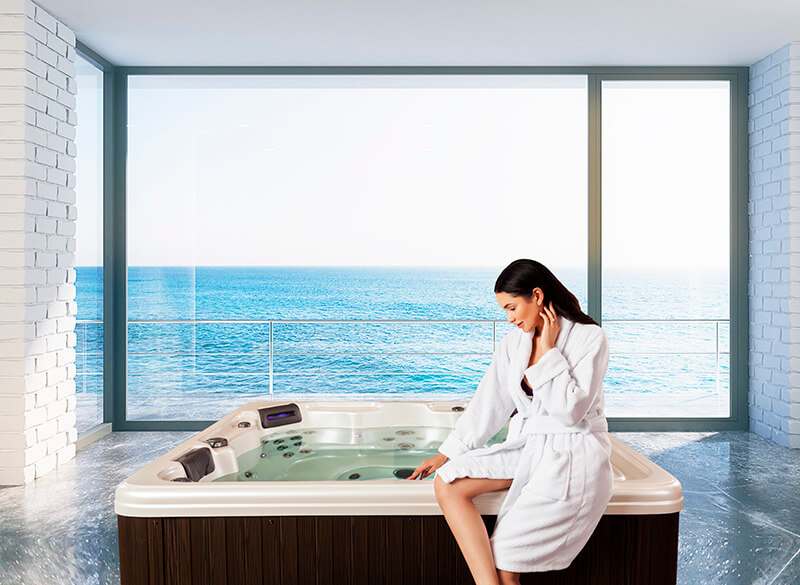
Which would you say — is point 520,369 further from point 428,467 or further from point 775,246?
point 775,246

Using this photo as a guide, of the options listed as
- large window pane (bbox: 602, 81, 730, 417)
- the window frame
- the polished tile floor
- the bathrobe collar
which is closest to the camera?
the bathrobe collar

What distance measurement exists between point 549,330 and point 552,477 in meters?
0.40

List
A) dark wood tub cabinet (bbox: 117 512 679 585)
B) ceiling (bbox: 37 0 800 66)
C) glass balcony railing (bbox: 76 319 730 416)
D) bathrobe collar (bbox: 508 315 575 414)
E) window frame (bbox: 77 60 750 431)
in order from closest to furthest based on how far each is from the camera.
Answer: dark wood tub cabinet (bbox: 117 512 679 585)
bathrobe collar (bbox: 508 315 575 414)
ceiling (bbox: 37 0 800 66)
window frame (bbox: 77 60 750 431)
glass balcony railing (bbox: 76 319 730 416)

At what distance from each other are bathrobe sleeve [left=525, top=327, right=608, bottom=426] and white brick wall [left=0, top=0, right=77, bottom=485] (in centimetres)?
281

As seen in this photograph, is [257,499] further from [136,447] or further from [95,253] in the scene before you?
[95,253]

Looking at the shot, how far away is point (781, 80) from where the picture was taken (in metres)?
3.94

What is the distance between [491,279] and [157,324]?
10915 mm

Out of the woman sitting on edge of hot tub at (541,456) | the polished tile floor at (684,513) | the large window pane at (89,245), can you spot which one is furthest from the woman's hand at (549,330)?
the large window pane at (89,245)

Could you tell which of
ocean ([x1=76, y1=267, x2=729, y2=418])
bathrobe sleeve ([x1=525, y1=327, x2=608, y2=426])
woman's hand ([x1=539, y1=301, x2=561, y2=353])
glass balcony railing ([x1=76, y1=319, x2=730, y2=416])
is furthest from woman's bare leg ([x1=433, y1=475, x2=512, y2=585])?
ocean ([x1=76, y1=267, x2=729, y2=418])

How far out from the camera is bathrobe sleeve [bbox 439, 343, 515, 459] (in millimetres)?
1938

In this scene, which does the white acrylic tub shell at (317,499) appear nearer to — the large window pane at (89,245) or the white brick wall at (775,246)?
the large window pane at (89,245)

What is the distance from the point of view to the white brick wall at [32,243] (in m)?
3.19

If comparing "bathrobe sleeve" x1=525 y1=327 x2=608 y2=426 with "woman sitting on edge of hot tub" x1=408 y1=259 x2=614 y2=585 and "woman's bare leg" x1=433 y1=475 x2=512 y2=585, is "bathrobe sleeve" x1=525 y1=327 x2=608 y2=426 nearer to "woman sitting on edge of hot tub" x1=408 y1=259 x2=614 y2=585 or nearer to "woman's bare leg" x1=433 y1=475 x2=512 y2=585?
"woman sitting on edge of hot tub" x1=408 y1=259 x2=614 y2=585

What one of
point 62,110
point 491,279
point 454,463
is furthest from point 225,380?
point 454,463
